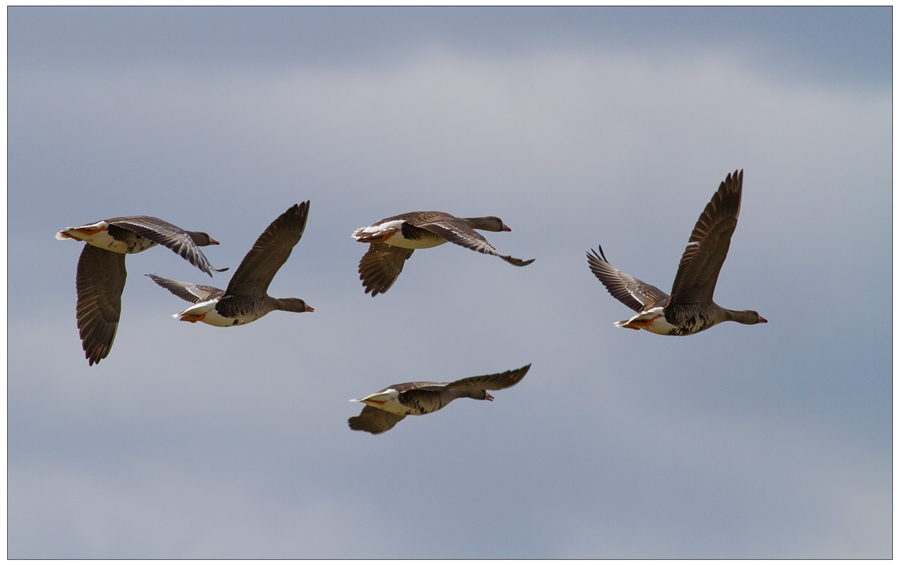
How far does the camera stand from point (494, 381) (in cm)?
1992

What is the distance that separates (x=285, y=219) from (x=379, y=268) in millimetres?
6116

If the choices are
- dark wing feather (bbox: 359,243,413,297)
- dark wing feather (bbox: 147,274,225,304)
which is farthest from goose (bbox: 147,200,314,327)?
dark wing feather (bbox: 359,243,413,297)

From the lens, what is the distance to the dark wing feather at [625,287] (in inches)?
966

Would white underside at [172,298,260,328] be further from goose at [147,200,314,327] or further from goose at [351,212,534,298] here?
goose at [351,212,534,298]

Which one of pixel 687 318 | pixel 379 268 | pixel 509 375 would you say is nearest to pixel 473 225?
pixel 379 268

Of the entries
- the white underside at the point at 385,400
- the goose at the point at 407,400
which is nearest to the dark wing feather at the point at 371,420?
the goose at the point at 407,400

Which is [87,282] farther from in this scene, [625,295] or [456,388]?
[625,295]

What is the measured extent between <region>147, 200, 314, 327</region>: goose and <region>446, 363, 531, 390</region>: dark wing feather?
3.68 metres

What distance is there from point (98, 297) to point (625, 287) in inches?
403

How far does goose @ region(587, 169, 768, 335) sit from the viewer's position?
2150 centimetres

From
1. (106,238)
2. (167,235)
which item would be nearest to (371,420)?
(167,235)

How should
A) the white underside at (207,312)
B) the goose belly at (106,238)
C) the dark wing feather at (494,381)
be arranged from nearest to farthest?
the dark wing feather at (494,381) → the white underside at (207,312) → the goose belly at (106,238)

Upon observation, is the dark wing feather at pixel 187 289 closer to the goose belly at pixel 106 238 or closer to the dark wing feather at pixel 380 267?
the goose belly at pixel 106 238

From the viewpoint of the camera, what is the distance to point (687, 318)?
22656 millimetres
